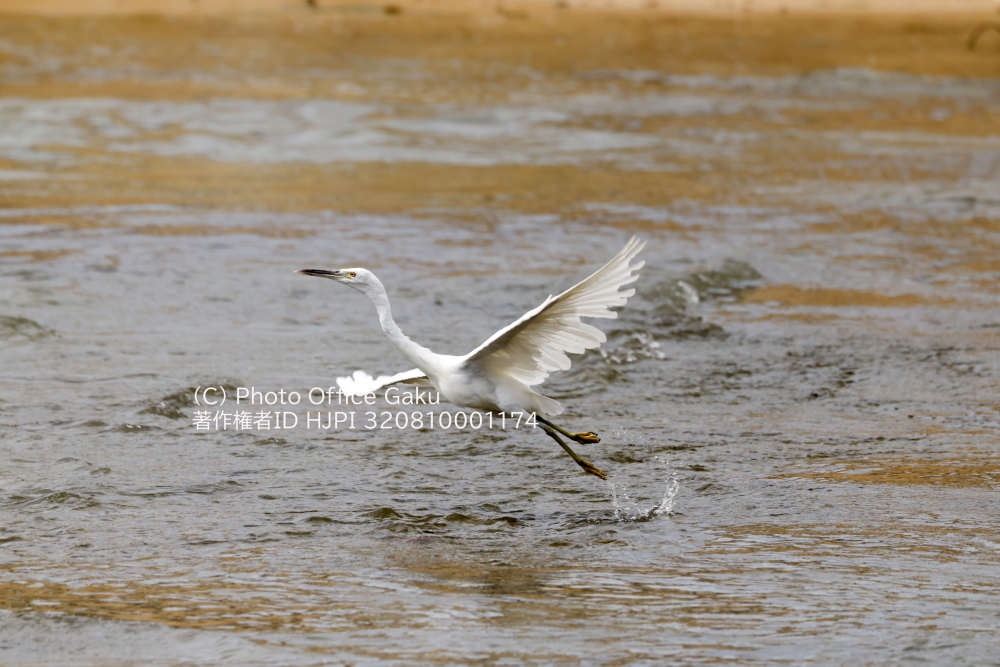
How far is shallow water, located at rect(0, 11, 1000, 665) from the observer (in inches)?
179

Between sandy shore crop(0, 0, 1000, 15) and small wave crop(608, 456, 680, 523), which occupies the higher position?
sandy shore crop(0, 0, 1000, 15)

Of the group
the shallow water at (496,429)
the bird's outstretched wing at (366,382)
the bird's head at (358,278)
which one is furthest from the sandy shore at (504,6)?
the bird's head at (358,278)

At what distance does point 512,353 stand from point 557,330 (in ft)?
0.87

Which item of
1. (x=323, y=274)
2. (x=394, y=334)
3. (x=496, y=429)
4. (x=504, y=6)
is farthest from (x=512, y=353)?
(x=504, y=6)

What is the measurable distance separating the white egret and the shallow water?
1.72 ft

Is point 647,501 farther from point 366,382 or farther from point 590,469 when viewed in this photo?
point 366,382

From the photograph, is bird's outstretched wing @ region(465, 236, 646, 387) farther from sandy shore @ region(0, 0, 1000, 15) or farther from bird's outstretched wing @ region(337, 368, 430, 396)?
sandy shore @ region(0, 0, 1000, 15)

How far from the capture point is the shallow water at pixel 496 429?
4559mm

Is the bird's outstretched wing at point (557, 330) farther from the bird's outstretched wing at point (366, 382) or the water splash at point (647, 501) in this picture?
the water splash at point (647, 501)

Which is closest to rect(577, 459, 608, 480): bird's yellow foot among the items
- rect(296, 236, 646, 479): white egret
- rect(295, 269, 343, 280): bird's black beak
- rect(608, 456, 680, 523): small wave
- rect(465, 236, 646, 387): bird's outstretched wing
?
rect(296, 236, 646, 479): white egret

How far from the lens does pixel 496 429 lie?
7055 mm

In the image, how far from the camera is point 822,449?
21.6 feet

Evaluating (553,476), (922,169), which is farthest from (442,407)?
(922,169)

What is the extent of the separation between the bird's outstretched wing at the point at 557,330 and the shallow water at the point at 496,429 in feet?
2.25
